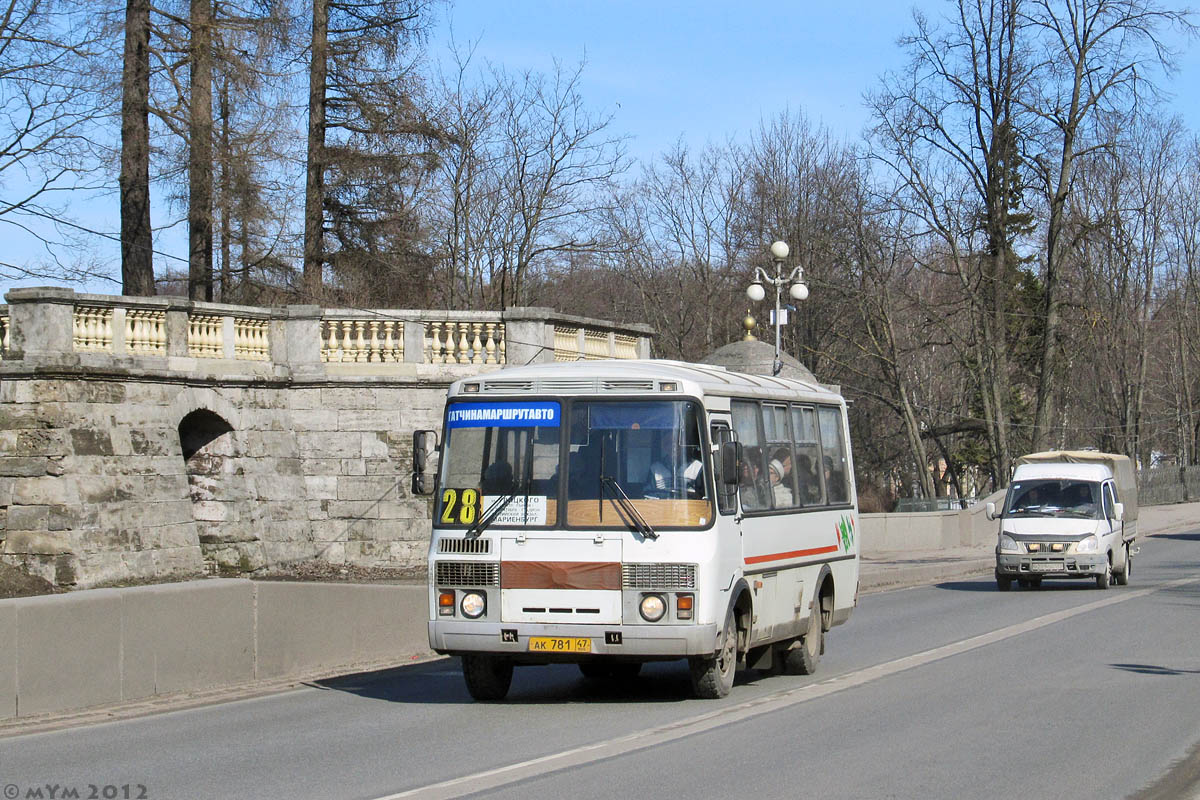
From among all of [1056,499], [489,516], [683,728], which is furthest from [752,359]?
[683,728]

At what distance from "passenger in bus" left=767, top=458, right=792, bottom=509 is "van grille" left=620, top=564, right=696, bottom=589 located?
239cm

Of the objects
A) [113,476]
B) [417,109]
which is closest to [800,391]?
[113,476]

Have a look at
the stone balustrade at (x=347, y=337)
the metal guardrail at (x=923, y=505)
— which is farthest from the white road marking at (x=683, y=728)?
the metal guardrail at (x=923, y=505)

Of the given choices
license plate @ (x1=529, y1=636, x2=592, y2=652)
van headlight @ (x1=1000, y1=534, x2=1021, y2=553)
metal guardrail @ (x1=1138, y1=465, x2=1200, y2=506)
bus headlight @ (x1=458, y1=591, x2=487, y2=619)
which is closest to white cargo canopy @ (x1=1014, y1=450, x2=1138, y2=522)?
van headlight @ (x1=1000, y1=534, x2=1021, y2=553)

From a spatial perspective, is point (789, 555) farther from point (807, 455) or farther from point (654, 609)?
point (654, 609)

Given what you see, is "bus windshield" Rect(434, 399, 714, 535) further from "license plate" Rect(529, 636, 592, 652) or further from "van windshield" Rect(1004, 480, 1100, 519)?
"van windshield" Rect(1004, 480, 1100, 519)

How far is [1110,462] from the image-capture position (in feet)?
135

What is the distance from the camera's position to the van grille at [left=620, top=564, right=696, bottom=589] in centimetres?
1144

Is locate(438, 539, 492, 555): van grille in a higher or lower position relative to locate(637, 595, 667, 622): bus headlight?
higher

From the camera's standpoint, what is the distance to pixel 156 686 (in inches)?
494

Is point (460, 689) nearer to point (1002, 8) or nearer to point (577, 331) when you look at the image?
point (577, 331)

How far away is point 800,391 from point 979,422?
46.3 metres

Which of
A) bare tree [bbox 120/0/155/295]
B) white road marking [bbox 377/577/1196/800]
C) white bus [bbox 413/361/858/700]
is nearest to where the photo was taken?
white road marking [bbox 377/577/1196/800]

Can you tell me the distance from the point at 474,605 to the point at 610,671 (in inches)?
113
